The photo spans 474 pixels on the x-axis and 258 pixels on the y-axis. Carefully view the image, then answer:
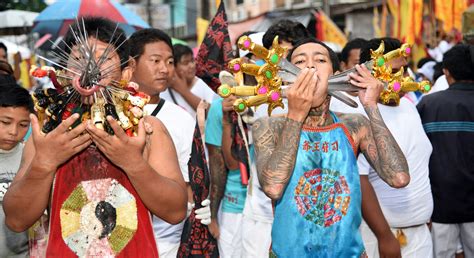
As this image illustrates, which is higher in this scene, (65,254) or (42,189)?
(42,189)

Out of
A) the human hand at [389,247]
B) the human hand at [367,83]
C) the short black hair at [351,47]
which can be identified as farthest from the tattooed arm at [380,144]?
the short black hair at [351,47]

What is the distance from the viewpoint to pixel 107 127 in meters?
2.86

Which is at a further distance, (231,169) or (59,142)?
(231,169)

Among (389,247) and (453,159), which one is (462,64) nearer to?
(453,159)

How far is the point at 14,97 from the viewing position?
4.57m

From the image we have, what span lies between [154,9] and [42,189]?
3644 cm

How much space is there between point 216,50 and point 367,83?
2.44 metres

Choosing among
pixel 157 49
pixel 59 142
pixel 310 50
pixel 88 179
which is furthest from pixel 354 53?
pixel 59 142

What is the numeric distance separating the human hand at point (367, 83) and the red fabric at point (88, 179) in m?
1.26

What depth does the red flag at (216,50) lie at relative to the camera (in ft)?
19.7

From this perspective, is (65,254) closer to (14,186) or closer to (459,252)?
(14,186)

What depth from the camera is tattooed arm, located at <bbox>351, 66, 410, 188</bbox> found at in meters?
3.77

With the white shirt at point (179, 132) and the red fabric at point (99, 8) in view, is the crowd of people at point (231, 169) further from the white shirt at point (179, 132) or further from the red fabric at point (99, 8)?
the red fabric at point (99, 8)

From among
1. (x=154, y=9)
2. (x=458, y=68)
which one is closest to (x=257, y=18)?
(x=154, y=9)
